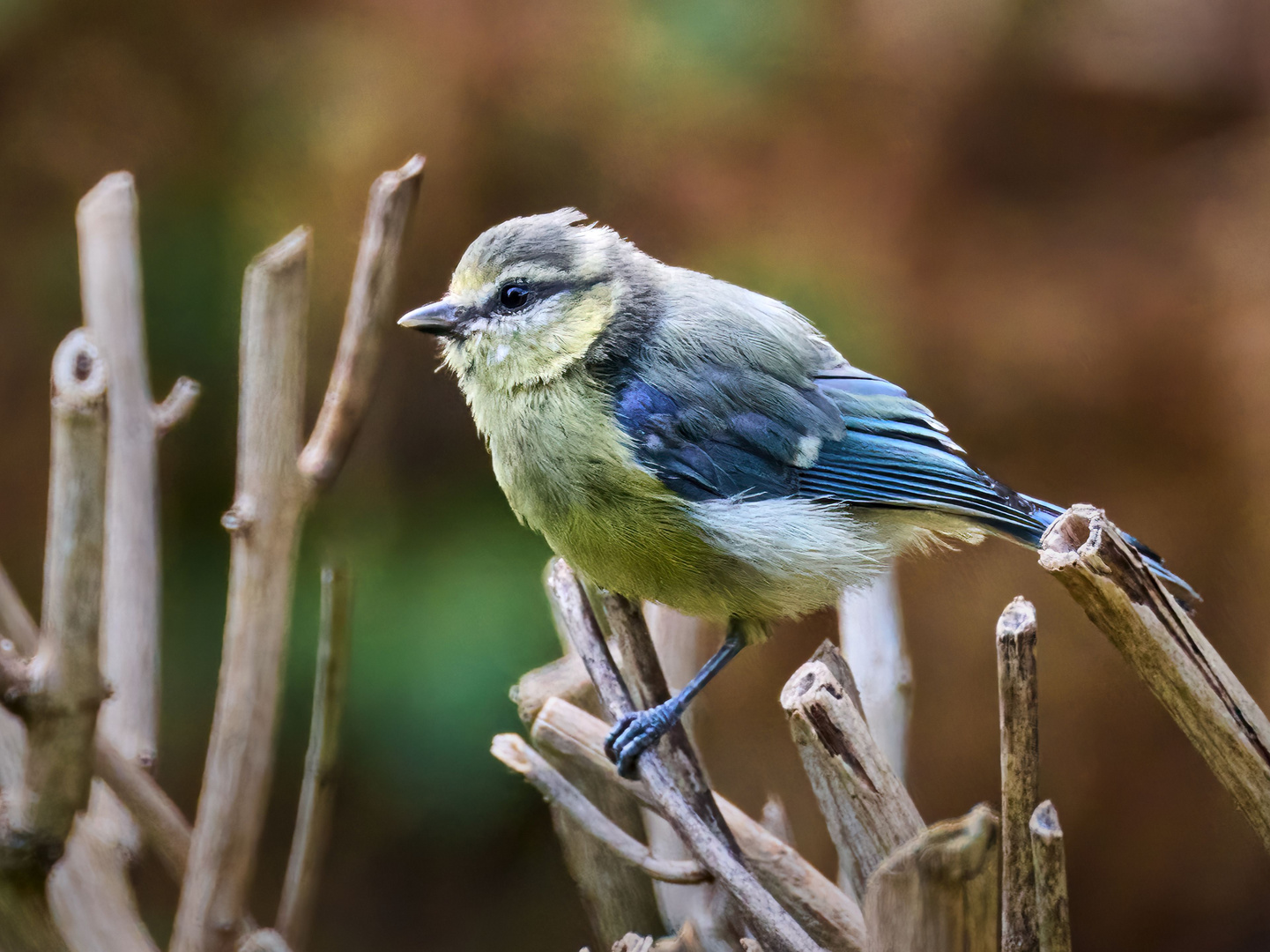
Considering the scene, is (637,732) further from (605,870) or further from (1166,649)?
(1166,649)

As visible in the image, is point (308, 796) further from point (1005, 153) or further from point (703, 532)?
point (1005, 153)

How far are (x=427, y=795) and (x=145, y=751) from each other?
1.58 feet

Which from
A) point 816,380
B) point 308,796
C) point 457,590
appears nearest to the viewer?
point 308,796

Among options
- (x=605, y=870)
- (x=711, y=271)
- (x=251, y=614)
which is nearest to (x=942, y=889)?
(x=605, y=870)

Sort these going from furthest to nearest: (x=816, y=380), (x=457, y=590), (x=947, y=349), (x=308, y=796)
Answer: (x=947, y=349) → (x=457, y=590) → (x=816, y=380) → (x=308, y=796)

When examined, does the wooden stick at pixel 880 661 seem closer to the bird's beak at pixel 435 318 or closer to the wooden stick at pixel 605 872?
the wooden stick at pixel 605 872

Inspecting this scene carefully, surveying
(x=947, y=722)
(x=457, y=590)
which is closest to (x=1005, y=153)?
(x=947, y=722)

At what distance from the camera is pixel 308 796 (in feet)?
2.70

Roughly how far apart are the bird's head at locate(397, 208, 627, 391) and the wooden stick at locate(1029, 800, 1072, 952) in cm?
51

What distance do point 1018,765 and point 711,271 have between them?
0.86 m

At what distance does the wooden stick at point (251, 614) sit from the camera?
0.75 meters

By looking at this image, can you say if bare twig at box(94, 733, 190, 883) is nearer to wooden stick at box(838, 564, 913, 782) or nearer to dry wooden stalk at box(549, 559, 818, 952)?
dry wooden stalk at box(549, 559, 818, 952)

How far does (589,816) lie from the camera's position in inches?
30.7

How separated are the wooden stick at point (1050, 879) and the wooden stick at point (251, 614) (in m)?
0.50
